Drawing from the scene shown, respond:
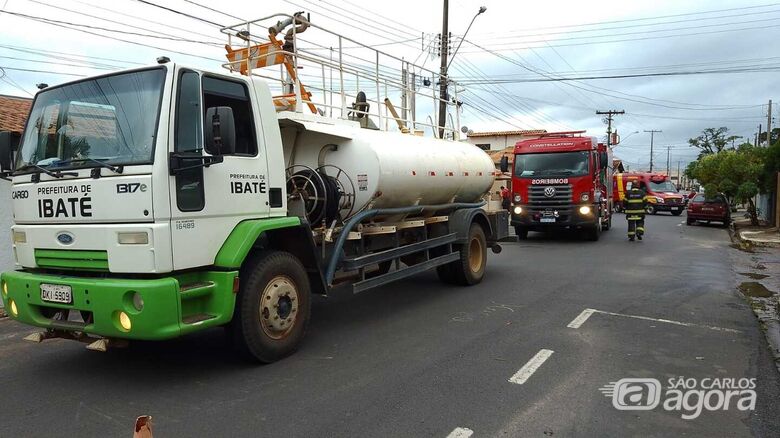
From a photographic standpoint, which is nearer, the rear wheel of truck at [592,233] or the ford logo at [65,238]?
the ford logo at [65,238]

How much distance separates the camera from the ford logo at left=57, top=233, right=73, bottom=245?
4375mm

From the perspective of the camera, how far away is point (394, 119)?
301 inches

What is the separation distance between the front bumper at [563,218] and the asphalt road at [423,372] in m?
6.95

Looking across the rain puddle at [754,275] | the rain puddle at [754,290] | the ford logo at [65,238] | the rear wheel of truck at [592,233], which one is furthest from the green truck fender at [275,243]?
the rear wheel of truck at [592,233]

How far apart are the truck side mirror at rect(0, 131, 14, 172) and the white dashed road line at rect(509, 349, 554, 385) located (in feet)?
15.9

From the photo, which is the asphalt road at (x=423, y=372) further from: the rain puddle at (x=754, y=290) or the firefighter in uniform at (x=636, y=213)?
the firefighter in uniform at (x=636, y=213)

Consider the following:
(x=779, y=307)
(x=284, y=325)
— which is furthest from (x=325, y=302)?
(x=779, y=307)

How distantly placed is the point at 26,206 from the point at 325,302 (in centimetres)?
388

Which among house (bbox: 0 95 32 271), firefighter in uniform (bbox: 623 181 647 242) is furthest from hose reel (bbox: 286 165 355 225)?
firefighter in uniform (bbox: 623 181 647 242)

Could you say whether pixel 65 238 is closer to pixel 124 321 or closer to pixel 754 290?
pixel 124 321

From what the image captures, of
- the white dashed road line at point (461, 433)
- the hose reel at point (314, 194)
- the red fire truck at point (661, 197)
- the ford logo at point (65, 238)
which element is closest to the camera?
the white dashed road line at point (461, 433)

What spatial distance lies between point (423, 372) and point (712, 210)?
21955 millimetres

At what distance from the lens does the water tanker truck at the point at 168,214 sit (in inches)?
161

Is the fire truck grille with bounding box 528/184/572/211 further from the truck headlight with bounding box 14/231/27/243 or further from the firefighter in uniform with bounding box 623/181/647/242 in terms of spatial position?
the truck headlight with bounding box 14/231/27/243
